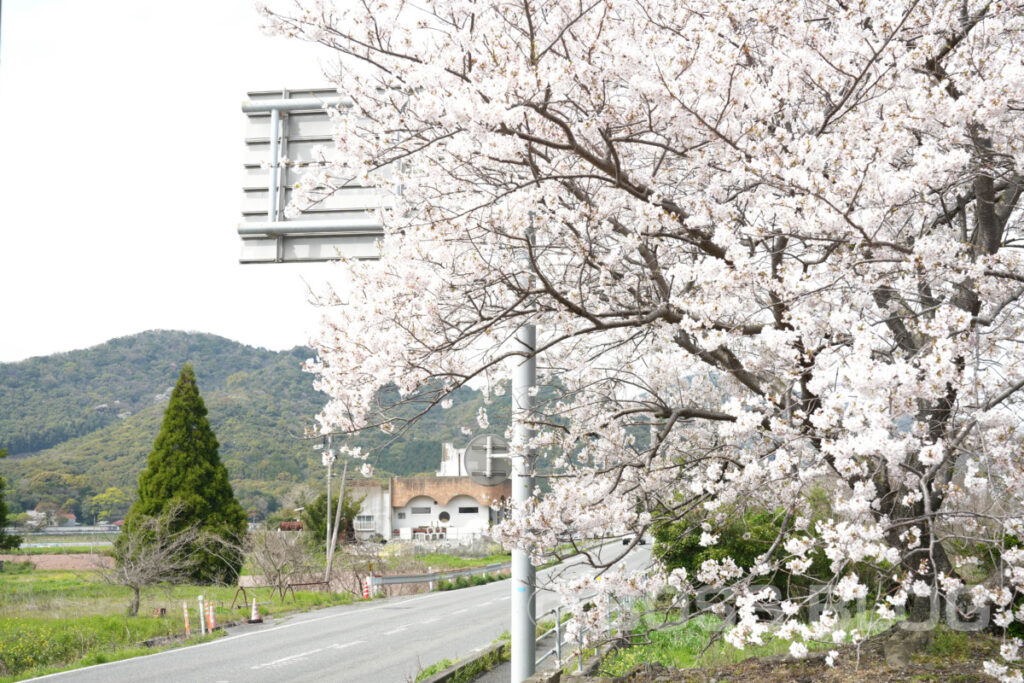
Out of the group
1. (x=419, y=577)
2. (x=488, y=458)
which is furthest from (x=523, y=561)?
(x=419, y=577)

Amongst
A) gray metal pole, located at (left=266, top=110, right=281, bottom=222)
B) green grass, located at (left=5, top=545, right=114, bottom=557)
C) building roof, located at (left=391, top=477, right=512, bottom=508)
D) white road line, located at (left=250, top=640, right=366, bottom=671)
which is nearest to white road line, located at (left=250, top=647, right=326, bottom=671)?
white road line, located at (left=250, top=640, right=366, bottom=671)

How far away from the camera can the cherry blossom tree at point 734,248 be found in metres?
4.25

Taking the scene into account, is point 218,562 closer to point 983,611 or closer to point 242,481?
point 983,611

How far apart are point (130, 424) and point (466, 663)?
72.9 meters

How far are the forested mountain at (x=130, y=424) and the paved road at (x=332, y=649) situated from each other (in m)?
35.9

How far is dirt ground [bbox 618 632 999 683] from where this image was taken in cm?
546

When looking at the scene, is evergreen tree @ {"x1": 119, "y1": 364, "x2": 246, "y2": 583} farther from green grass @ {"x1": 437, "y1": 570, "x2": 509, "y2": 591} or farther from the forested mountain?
the forested mountain

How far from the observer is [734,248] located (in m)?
4.46

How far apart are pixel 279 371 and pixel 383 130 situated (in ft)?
279

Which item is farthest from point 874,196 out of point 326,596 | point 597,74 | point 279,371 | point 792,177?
point 279,371

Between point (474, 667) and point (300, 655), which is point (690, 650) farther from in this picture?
point (300, 655)

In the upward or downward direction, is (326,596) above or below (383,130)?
below

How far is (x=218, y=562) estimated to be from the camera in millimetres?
26531

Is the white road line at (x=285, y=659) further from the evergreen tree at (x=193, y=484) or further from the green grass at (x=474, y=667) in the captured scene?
the evergreen tree at (x=193, y=484)
